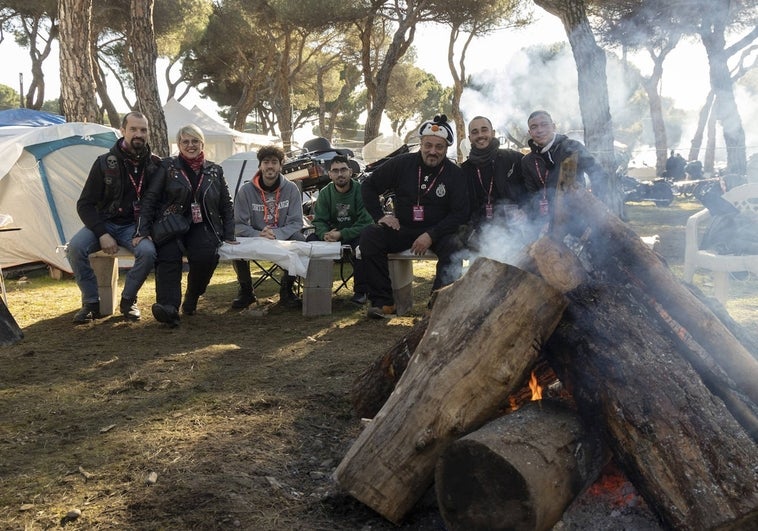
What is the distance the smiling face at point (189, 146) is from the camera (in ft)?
18.7

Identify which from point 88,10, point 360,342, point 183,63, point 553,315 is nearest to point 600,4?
point 88,10

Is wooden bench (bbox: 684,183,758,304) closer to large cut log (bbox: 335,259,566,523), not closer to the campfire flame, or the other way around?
the campfire flame

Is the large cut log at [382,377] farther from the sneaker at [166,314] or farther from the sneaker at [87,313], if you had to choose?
the sneaker at [87,313]

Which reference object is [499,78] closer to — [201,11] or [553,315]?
[553,315]

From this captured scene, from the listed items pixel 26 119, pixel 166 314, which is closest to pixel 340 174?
pixel 166 314

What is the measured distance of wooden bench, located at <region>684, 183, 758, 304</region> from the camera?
5125 millimetres

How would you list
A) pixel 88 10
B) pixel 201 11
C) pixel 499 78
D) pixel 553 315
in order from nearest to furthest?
pixel 553 315 → pixel 88 10 → pixel 499 78 → pixel 201 11

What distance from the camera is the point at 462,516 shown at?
2.15 m

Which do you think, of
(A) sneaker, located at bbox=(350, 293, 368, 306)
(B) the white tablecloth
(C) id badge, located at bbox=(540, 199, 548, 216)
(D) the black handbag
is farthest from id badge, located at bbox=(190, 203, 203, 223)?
(C) id badge, located at bbox=(540, 199, 548, 216)

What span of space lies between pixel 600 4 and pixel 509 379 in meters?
→ 12.9

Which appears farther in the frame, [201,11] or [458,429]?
[201,11]

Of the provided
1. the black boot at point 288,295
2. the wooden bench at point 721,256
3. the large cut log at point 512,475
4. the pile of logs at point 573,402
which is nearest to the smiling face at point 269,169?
the black boot at point 288,295

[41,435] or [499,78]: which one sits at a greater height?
[499,78]

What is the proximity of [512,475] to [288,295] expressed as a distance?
470 cm
